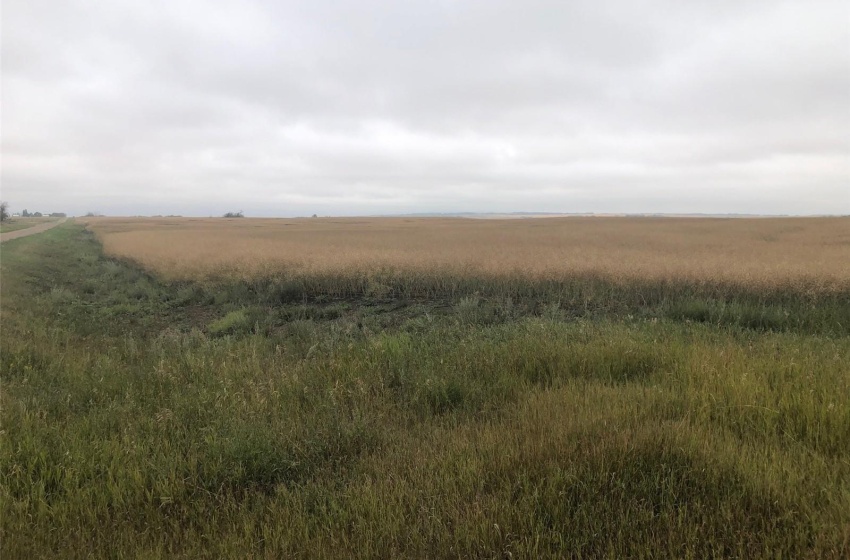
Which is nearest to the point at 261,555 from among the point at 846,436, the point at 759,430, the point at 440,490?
the point at 440,490

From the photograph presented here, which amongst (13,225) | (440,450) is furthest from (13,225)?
(440,450)

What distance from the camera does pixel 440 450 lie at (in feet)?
11.4

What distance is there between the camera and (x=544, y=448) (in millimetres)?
3230

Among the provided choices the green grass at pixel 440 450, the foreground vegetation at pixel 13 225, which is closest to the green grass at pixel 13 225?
the foreground vegetation at pixel 13 225

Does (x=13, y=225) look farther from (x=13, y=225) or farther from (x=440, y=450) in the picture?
(x=440, y=450)

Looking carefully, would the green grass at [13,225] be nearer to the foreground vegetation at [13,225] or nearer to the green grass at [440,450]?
the foreground vegetation at [13,225]

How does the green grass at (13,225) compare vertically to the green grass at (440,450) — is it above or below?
above

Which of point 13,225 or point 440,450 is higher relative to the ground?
point 13,225

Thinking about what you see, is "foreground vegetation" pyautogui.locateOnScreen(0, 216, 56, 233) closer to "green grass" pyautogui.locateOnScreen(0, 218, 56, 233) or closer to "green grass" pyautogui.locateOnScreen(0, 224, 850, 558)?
"green grass" pyautogui.locateOnScreen(0, 218, 56, 233)

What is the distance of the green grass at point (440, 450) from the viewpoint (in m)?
2.54

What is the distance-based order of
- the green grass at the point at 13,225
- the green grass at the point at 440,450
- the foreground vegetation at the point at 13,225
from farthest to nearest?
the foreground vegetation at the point at 13,225, the green grass at the point at 13,225, the green grass at the point at 440,450

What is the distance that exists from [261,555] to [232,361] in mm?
4350

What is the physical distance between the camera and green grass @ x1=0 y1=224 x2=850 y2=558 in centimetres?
254

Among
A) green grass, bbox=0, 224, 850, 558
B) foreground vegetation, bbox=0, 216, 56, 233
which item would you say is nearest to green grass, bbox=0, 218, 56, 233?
foreground vegetation, bbox=0, 216, 56, 233
